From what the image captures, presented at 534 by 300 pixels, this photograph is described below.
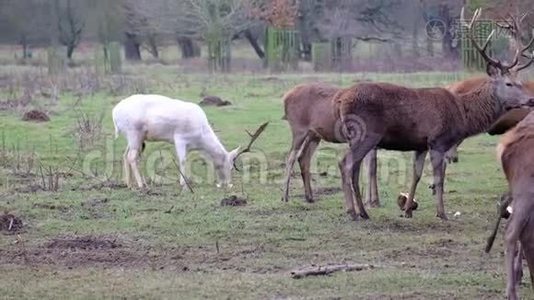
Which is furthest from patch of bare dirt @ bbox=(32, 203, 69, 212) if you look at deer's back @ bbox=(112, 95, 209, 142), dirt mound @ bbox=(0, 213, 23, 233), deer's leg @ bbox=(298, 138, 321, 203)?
deer's leg @ bbox=(298, 138, 321, 203)

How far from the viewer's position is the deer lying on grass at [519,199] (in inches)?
267

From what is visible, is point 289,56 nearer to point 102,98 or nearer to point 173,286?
point 102,98

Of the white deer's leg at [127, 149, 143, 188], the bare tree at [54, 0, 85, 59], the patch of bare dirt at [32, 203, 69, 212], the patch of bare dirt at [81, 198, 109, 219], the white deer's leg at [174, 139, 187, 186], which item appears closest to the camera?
the patch of bare dirt at [81, 198, 109, 219]

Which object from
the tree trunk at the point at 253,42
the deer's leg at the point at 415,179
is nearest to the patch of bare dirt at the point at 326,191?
the deer's leg at the point at 415,179

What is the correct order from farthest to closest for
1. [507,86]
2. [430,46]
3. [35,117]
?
[430,46], [35,117], [507,86]

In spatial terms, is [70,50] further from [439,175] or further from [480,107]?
[439,175]

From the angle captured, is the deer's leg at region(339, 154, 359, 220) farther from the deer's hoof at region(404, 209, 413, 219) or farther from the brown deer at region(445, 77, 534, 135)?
the brown deer at region(445, 77, 534, 135)

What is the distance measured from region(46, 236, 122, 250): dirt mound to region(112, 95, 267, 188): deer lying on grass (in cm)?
356

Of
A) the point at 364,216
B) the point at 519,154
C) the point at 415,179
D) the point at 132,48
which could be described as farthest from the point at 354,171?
the point at 132,48

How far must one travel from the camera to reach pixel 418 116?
10.5 metres

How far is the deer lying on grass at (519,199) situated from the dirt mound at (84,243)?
3.49 meters

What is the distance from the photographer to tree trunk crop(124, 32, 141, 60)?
4142cm

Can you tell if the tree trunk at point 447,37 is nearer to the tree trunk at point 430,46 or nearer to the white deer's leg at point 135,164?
the tree trunk at point 430,46

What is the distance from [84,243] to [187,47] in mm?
35911
